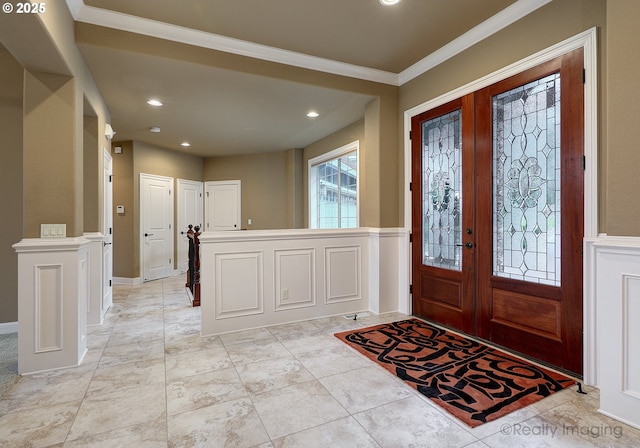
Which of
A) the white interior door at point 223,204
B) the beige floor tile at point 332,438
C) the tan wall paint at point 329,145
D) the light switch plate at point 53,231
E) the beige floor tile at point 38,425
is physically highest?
the tan wall paint at point 329,145

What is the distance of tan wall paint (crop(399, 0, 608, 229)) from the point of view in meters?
→ 2.22

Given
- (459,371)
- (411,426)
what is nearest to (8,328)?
(411,426)

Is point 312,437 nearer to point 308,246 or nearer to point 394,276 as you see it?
point 308,246

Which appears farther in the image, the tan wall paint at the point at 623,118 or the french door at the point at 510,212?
the french door at the point at 510,212

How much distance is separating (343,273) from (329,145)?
276 cm

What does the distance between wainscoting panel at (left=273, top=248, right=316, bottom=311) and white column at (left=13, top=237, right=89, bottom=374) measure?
1.74 metres

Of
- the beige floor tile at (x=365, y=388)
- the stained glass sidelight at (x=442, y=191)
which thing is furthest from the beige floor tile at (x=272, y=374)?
the stained glass sidelight at (x=442, y=191)

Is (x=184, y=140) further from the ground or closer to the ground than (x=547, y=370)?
further from the ground

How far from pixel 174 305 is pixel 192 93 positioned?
270 cm

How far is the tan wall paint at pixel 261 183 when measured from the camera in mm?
7215

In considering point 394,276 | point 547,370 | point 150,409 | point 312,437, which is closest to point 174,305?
point 150,409

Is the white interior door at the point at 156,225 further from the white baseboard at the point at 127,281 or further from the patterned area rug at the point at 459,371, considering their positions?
the patterned area rug at the point at 459,371

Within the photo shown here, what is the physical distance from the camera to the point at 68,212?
2.56 metres

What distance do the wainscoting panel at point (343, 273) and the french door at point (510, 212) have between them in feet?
2.59
